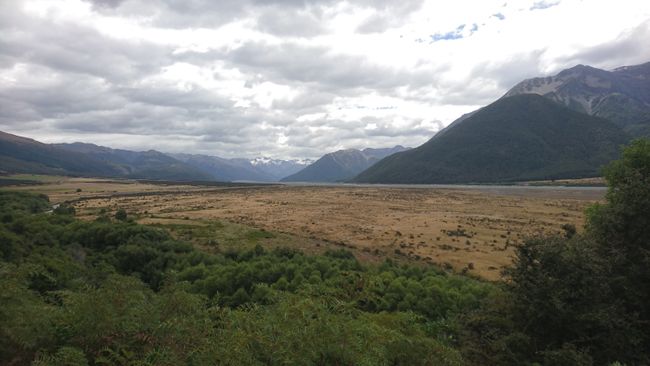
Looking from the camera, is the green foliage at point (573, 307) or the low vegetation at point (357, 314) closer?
the low vegetation at point (357, 314)

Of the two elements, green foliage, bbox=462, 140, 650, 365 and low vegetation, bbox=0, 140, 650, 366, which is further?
green foliage, bbox=462, 140, 650, 365

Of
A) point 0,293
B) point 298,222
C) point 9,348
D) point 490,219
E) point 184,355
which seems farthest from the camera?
point 490,219

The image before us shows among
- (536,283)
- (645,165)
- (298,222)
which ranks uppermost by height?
(645,165)

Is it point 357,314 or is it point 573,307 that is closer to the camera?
point 573,307

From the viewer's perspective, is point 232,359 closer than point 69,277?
Yes

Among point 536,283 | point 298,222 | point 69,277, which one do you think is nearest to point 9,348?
point 69,277

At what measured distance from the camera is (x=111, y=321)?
8.70 metres

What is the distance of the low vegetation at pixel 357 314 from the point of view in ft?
27.2

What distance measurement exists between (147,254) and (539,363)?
31.3 metres

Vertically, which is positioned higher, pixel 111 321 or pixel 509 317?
pixel 111 321

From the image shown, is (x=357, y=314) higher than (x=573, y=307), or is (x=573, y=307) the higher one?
(x=573, y=307)

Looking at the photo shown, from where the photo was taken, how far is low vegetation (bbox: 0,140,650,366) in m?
8.28

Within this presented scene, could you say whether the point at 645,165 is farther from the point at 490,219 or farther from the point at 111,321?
the point at 490,219

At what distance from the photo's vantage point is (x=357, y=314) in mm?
15008
